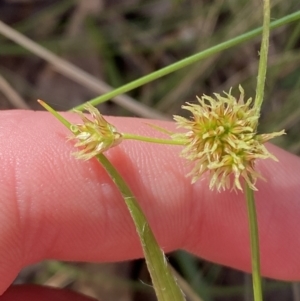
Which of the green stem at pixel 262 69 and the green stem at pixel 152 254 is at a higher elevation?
the green stem at pixel 262 69

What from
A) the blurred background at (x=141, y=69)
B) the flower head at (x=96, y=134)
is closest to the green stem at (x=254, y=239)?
the flower head at (x=96, y=134)

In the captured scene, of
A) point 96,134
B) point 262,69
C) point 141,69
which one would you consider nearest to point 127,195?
point 96,134

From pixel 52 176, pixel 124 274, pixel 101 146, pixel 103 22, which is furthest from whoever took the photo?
pixel 103 22

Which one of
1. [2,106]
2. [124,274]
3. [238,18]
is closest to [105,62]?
[2,106]

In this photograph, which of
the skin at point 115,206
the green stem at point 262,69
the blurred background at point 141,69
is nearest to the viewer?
the green stem at point 262,69

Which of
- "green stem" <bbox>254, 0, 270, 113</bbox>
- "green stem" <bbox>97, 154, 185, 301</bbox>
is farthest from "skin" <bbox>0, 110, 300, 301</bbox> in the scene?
"green stem" <bbox>254, 0, 270, 113</bbox>

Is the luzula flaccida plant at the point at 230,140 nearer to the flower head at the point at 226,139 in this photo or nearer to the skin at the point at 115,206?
the flower head at the point at 226,139

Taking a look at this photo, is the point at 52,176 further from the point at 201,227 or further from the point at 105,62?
the point at 105,62
